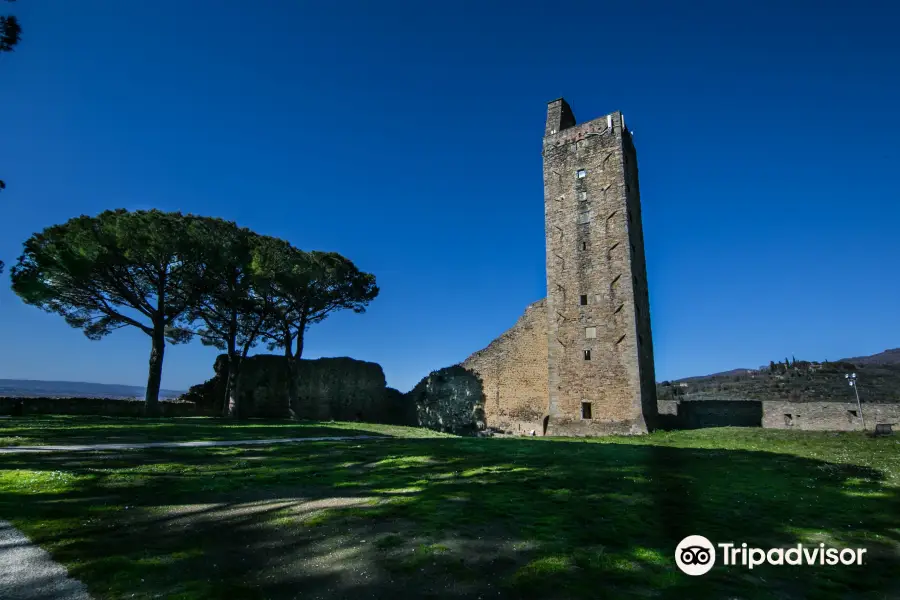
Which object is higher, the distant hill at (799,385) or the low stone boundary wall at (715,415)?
the distant hill at (799,385)

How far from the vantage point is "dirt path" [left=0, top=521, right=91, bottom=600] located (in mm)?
2824

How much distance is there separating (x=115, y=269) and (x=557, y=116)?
23.1 m

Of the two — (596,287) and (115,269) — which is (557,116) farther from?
(115,269)

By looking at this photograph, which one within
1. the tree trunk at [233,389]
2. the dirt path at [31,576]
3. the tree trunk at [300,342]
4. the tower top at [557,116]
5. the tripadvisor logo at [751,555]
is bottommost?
the tripadvisor logo at [751,555]

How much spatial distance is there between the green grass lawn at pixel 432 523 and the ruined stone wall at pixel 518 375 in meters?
15.8

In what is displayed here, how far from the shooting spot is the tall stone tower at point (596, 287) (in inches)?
771

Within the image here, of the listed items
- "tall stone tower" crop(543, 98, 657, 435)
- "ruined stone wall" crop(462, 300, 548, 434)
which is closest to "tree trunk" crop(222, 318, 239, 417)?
"ruined stone wall" crop(462, 300, 548, 434)

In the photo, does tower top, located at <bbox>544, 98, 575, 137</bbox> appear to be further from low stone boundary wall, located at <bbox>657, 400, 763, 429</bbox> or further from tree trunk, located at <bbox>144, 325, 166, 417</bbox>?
tree trunk, located at <bbox>144, 325, 166, 417</bbox>

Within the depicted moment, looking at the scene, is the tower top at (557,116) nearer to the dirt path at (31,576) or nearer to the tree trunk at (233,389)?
the tree trunk at (233,389)

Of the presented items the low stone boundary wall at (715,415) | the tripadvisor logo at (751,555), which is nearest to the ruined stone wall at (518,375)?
the low stone boundary wall at (715,415)

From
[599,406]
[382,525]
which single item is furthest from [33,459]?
[599,406]

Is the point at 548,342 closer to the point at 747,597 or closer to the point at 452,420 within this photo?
the point at 452,420

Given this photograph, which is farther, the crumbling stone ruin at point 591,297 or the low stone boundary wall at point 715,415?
the low stone boundary wall at point 715,415

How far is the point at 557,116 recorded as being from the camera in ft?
77.9
